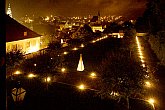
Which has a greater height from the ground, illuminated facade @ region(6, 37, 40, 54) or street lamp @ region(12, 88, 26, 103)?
illuminated facade @ region(6, 37, 40, 54)

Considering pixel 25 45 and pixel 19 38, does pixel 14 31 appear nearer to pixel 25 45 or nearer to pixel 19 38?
pixel 19 38

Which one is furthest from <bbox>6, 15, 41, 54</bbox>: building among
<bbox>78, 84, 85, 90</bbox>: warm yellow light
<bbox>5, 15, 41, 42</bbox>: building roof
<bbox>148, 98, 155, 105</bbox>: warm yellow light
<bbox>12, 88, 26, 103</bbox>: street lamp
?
<bbox>148, 98, 155, 105</bbox>: warm yellow light

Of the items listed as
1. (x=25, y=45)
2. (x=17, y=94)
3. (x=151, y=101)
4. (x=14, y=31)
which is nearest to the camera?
(x=17, y=94)

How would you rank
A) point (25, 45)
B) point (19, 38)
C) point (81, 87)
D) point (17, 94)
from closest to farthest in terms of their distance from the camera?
point (17, 94) < point (81, 87) < point (19, 38) < point (25, 45)

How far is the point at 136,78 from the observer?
8.11m

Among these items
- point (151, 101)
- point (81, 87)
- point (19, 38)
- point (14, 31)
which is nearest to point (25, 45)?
point (19, 38)

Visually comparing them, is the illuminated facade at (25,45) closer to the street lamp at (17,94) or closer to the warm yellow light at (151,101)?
the street lamp at (17,94)

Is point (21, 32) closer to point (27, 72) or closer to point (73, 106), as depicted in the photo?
point (27, 72)

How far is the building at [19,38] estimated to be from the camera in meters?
20.0

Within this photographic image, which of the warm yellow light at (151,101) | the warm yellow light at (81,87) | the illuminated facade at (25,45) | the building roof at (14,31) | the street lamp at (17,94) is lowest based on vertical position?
the warm yellow light at (151,101)

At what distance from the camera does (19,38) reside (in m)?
21.4

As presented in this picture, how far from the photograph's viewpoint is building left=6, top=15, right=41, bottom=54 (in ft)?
65.8

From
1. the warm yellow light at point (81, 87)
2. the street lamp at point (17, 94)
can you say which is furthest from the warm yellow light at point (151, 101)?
the street lamp at point (17, 94)

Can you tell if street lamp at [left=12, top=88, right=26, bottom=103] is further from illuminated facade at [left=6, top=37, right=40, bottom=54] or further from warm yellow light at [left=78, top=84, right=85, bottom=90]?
illuminated facade at [left=6, top=37, right=40, bottom=54]
